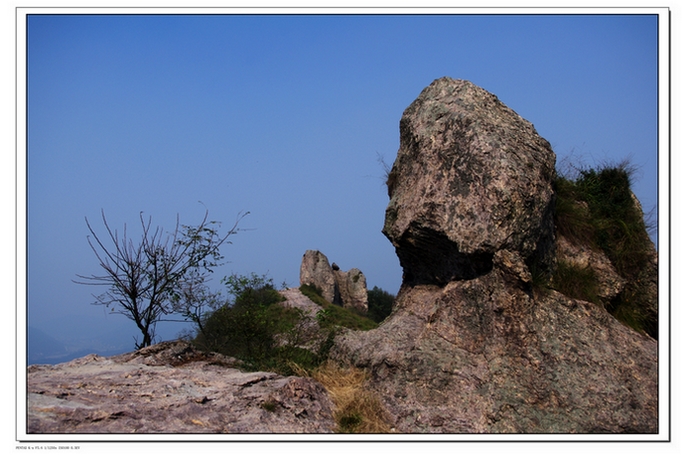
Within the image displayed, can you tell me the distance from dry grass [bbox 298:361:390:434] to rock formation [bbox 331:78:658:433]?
18cm

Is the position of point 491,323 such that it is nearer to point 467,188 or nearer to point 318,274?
point 467,188

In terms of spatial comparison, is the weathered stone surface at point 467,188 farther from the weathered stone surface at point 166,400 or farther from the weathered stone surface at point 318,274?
the weathered stone surface at point 318,274

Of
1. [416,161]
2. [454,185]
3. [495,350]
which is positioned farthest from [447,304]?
[416,161]

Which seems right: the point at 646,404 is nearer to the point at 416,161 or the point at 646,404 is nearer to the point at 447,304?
the point at 447,304

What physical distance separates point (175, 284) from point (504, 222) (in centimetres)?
609

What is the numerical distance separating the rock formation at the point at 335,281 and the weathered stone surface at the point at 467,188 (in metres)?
37.1

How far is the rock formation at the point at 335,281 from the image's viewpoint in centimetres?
4753

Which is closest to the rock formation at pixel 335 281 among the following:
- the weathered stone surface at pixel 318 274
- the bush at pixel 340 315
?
the weathered stone surface at pixel 318 274

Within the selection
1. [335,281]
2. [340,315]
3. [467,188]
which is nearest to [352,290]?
[335,281]

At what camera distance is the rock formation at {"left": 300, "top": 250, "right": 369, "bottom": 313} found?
156 ft

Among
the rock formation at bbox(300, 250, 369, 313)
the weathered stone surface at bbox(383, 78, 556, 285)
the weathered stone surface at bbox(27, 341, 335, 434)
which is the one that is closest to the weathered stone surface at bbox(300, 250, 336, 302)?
the rock formation at bbox(300, 250, 369, 313)

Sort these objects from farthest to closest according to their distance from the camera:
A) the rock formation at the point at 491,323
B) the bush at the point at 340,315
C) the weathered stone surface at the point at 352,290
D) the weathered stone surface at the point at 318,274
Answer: the weathered stone surface at the point at 352,290 < the weathered stone surface at the point at 318,274 < the bush at the point at 340,315 < the rock formation at the point at 491,323

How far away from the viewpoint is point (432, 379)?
26.9ft
